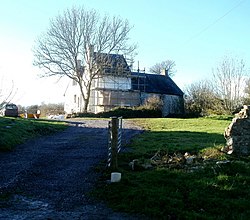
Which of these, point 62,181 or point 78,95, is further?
point 78,95

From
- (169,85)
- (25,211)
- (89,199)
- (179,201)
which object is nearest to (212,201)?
(179,201)

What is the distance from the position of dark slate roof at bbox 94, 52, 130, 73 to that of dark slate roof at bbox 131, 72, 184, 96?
299 cm

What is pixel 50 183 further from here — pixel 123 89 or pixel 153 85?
pixel 153 85

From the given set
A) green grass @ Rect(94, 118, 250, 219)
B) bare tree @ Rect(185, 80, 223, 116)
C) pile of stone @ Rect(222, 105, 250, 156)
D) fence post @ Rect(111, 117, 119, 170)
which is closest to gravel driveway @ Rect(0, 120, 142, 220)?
green grass @ Rect(94, 118, 250, 219)

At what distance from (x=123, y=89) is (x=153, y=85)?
203 inches

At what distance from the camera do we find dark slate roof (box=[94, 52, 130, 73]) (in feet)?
134

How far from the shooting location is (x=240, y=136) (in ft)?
33.3

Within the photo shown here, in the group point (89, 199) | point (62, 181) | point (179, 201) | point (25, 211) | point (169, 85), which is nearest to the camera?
point (25, 211)

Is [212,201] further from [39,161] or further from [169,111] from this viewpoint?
[169,111]

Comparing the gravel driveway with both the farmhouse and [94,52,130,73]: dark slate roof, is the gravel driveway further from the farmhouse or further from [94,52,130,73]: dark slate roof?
the farmhouse

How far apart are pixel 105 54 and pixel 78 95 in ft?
39.9

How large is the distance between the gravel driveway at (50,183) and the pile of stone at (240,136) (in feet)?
13.3

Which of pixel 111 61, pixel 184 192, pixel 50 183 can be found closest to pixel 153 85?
pixel 111 61

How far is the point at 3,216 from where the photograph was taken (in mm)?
5375
